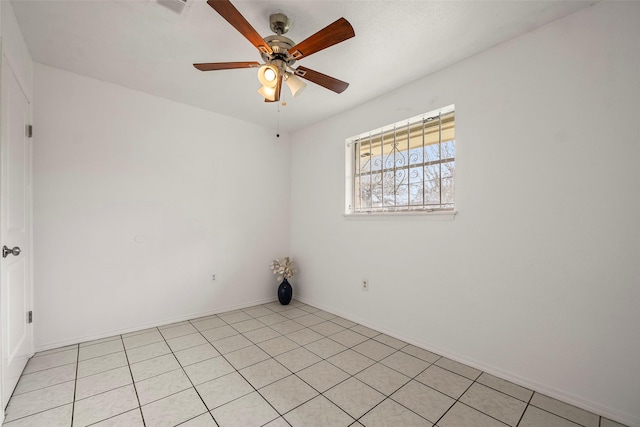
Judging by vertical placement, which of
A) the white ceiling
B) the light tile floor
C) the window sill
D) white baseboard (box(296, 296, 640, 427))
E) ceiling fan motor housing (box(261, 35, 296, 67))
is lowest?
the light tile floor

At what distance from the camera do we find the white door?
1.73 metres

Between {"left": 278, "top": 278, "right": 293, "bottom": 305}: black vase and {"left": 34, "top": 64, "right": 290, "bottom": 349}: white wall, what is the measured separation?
0.26 meters

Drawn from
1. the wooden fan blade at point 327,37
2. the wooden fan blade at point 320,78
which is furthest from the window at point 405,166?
the wooden fan blade at point 327,37

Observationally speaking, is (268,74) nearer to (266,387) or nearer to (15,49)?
(15,49)

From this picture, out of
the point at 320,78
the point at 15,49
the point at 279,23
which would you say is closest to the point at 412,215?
the point at 320,78

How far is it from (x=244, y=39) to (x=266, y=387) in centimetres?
253

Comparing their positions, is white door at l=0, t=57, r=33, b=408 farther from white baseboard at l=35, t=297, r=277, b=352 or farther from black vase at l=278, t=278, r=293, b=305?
black vase at l=278, t=278, r=293, b=305

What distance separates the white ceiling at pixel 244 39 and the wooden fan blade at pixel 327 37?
29 centimetres

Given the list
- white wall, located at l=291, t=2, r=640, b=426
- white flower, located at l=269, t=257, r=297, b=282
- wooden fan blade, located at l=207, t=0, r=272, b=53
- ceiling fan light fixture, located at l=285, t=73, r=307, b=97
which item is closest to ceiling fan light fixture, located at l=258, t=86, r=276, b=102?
ceiling fan light fixture, located at l=285, t=73, r=307, b=97

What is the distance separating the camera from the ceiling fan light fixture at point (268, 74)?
1841 mm

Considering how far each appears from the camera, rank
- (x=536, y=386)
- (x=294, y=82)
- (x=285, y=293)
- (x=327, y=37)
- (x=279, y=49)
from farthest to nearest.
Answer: (x=285, y=293)
(x=294, y=82)
(x=536, y=386)
(x=279, y=49)
(x=327, y=37)

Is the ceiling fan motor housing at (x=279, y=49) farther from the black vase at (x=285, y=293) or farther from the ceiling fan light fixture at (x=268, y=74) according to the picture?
the black vase at (x=285, y=293)

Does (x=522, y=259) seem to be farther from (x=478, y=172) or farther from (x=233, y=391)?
(x=233, y=391)

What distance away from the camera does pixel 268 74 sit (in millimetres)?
1853
